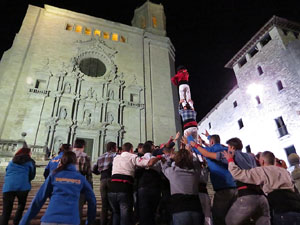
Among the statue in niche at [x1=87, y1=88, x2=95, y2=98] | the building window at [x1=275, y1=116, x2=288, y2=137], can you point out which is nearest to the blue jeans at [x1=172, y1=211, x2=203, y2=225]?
the statue in niche at [x1=87, y1=88, x2=95, y2=98]

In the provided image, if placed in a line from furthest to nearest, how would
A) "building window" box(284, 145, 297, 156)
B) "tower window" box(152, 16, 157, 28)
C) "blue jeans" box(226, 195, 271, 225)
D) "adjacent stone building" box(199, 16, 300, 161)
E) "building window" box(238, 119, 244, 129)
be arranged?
1. "tower window" box(152, 16, 157, 28)
2. "building window" box(238, 119, 244, 129)
3. "adjacent stone building" box(199, 16, 300, 161)
4. "building window" box(284, 145, 297, 156)
5. "blue jeans" box(226, 195, 271, 225)

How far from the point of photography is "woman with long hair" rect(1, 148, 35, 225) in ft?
14.2

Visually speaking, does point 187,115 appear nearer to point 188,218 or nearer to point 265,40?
point 188,218

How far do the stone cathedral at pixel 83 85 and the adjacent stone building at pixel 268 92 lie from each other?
27.3 ft

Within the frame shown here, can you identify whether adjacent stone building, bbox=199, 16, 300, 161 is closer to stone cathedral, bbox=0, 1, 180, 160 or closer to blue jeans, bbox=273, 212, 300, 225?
stone cathedral, bbox=0, 1, 180, 160

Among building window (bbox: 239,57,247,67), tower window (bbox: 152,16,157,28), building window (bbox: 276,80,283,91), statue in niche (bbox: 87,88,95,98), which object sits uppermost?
tower window (bbox: 152,16,157,28)

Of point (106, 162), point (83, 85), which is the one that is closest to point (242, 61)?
point (83, 85)

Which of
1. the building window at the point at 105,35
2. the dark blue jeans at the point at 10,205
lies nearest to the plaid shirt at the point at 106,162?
the dark blue jeans at the point at 10,205

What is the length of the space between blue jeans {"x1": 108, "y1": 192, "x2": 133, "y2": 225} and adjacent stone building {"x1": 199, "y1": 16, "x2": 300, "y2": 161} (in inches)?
711

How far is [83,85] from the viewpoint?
19797 mm

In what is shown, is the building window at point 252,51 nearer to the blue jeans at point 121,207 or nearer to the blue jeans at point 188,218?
the blue jeans at point 121,207

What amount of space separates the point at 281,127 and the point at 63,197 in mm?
20952

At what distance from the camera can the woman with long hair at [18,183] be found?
4329mm

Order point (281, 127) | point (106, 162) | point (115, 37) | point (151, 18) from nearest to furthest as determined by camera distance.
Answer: point (106, 162)
point (281, 127)
point (115, 37)
point (151, 18)
